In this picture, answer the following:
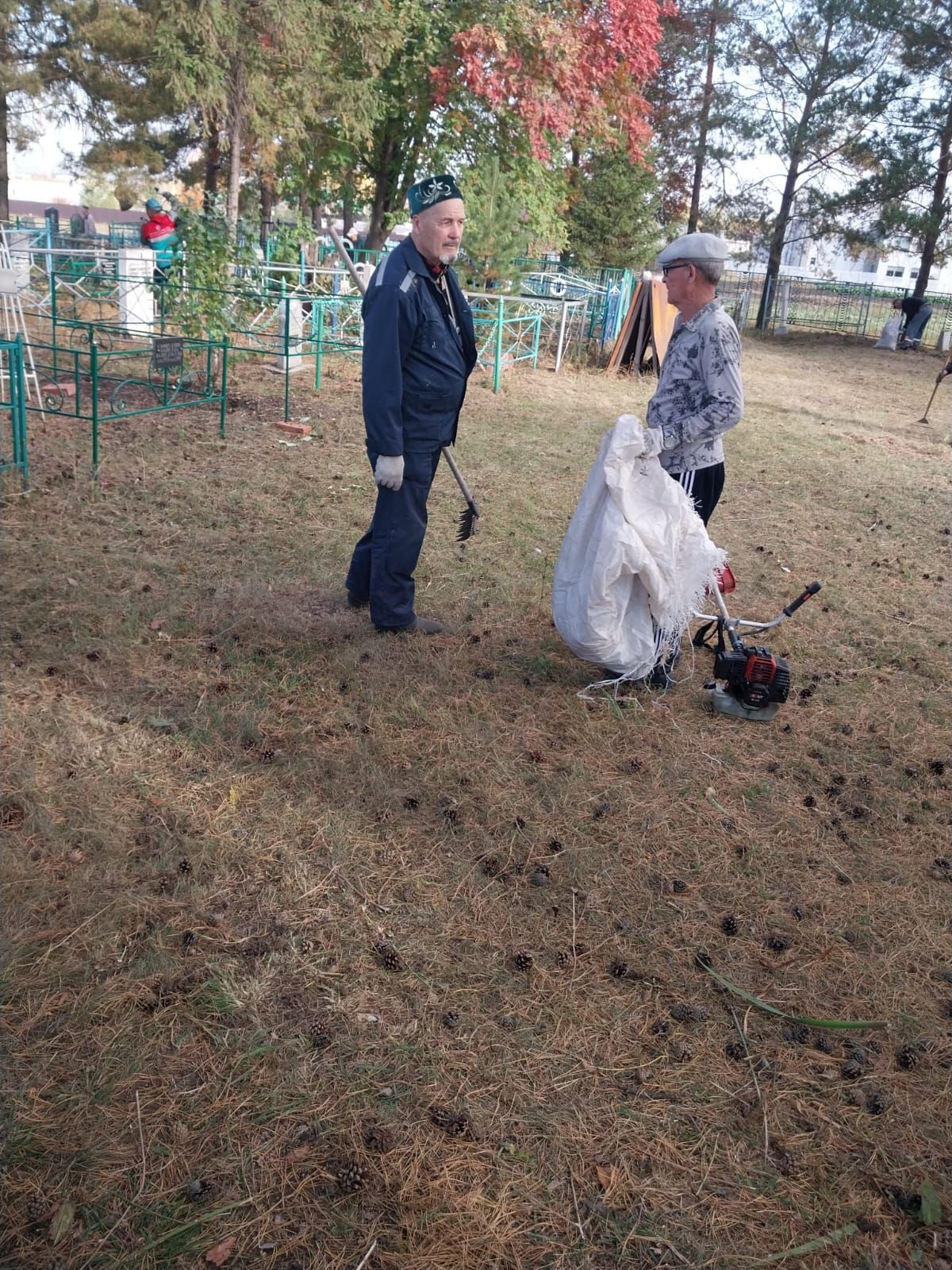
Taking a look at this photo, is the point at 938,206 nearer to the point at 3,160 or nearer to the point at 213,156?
the point at 213,156

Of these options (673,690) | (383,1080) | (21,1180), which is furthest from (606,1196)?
(673,690)

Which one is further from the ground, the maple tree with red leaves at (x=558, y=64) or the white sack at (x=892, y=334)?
the maple tree with red leaves at (x=558, y=64)

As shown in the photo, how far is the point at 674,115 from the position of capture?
29.2 meters

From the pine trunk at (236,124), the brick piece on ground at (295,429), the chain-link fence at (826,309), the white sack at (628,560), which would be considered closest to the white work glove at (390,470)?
the white sack at (628,560)

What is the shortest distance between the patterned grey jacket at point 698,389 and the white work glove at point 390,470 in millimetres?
1046

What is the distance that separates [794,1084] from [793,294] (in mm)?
28916

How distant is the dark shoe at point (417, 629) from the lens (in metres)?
4.43

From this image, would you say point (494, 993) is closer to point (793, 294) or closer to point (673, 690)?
point (673, 690)

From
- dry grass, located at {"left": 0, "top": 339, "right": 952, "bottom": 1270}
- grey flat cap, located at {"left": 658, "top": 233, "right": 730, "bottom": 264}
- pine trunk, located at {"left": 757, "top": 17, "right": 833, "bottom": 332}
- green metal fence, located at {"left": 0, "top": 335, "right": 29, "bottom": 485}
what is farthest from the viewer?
pine trunk, located at {"left": 757, "top": 17, "right": 833, "bottom": 332}

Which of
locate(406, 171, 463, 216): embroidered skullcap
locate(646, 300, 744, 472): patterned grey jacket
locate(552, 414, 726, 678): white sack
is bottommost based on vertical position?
locate(552, 414, 726, 678): white sack

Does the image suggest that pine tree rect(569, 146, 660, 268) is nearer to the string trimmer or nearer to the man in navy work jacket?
the man in navy work jacket

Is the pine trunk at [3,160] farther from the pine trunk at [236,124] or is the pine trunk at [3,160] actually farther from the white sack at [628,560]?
the white sack at [628,560]

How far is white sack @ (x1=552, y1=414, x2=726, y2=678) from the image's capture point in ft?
12.0

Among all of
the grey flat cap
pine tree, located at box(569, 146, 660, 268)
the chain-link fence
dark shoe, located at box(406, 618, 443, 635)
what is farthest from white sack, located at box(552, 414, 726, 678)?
the chain-link fence
